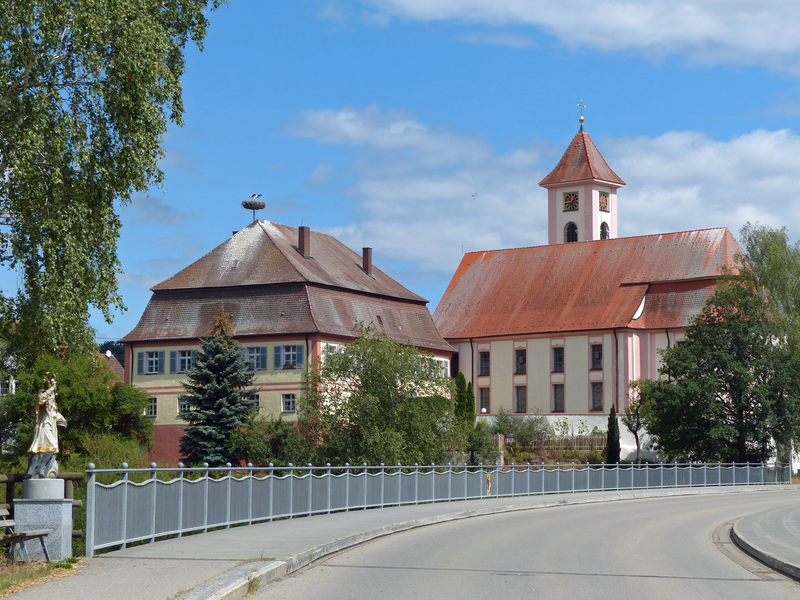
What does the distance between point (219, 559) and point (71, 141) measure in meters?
10.2

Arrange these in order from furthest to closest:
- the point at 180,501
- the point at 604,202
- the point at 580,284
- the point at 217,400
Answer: the point at 604,202 → the point at 580,284 → the point at 217,400 → the point at 180,501

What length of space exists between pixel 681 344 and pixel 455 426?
21.4 m

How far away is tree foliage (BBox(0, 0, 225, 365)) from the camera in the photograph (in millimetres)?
20656

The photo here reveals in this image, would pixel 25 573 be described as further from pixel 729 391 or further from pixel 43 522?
pixel 729 391

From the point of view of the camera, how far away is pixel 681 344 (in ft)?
200

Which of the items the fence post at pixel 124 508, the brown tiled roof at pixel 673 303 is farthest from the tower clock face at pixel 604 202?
the fence post at pixel 124 508

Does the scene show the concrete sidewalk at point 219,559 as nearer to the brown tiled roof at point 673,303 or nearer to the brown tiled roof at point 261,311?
the brown tiled roof at point 261,311

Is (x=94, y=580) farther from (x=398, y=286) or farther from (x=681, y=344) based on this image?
(x=398, y=286)

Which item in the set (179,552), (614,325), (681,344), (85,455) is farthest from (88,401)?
(179,552)

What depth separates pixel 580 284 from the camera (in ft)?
274

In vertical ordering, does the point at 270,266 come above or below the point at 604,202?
below

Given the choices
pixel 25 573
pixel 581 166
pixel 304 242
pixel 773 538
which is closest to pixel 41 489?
pixel 25 573

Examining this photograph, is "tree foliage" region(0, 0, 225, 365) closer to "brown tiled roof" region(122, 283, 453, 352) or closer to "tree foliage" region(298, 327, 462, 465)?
"tree foliage" region(298, 327, 462, 465)

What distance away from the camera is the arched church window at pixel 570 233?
9531 cm
